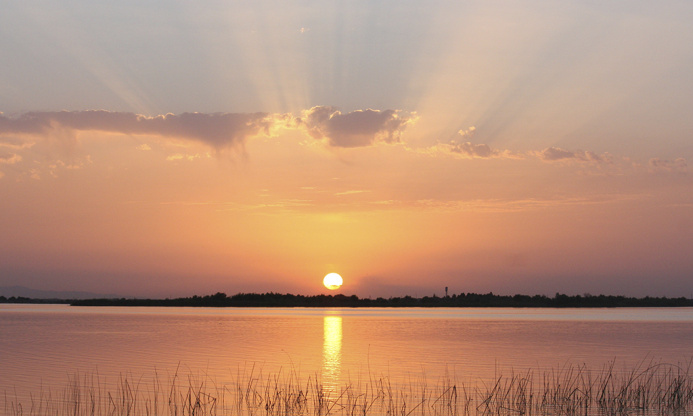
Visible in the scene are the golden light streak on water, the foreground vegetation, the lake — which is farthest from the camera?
the lake

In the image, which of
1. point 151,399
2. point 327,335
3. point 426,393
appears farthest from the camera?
point 327,335

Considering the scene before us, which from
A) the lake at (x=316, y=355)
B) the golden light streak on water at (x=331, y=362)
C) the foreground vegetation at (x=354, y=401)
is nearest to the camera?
the foreground vegetation at (x=354, y=401)

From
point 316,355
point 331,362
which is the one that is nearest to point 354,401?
point 331,362

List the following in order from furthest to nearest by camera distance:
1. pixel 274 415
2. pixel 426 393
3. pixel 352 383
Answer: pixel 352 383 → pixel 426 393 → pixel 274 415

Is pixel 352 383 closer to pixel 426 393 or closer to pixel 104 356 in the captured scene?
pixel 426 393

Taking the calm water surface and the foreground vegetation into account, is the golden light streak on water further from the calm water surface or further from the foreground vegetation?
the foreground vegetation

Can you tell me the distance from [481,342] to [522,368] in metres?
14.8

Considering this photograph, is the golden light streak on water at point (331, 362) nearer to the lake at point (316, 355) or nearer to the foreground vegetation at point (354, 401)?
the lake at point (316, 355)

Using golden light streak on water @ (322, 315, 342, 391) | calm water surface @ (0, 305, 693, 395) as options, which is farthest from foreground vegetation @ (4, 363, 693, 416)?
calm water surface @ (0, 305, 693, 395)

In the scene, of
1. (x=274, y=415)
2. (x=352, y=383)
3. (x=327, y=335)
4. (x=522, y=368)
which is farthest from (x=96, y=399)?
(x=327, y=335)

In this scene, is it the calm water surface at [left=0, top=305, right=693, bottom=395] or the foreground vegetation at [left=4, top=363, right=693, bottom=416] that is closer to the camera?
the foreground vegetation at [left=4, top=363, right=693, bottom=416]

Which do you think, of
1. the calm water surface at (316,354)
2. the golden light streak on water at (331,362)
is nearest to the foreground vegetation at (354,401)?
the golden light streak on water at (331,362)

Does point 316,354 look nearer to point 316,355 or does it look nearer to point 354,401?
point 316,355

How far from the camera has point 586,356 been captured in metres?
34.0
